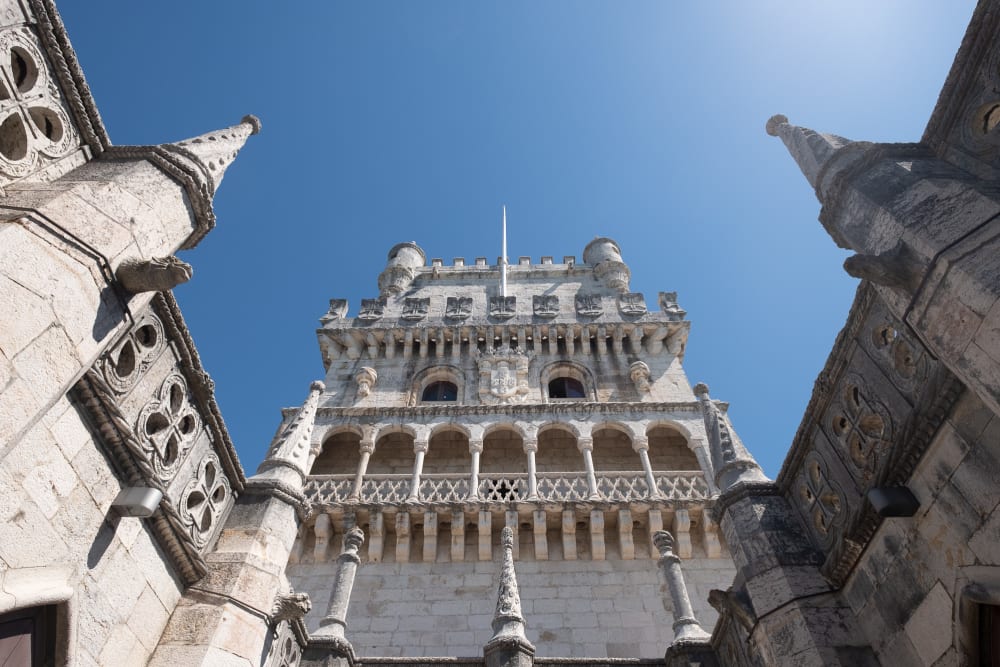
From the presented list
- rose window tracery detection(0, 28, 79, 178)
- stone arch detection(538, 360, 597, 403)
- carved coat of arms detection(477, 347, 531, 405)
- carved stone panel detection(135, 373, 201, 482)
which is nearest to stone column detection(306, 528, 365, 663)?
carved stone panel detection(135, 373, 201, 482)

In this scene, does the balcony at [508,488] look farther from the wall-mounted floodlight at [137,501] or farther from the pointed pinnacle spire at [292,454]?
the wall-mounted floodlight at [137,501]

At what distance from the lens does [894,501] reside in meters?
5.16

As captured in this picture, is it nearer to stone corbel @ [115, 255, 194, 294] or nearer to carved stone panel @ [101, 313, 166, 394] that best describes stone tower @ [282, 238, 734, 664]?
carved stone panel @ [101, 313, 166, 394]

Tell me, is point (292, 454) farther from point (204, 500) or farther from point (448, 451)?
point (448, 451)

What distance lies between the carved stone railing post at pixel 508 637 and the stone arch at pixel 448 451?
25.6 feet

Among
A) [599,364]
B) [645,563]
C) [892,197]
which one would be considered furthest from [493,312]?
[892,197]

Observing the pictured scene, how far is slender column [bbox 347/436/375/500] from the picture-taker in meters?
16.0

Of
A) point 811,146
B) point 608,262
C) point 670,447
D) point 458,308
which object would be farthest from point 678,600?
point 608,262

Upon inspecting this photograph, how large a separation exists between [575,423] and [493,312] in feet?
22.8

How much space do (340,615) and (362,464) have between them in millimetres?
7738

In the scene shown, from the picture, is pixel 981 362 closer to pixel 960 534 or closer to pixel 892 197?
pixel 960 534

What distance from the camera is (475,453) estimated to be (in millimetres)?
17250

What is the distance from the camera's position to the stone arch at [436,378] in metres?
20.6

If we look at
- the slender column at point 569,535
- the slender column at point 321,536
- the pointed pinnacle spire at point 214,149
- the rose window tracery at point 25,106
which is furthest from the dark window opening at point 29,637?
the slender column at point 569,535
